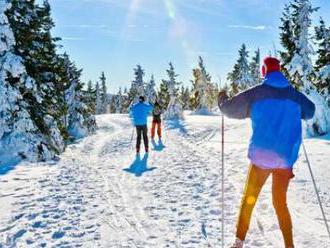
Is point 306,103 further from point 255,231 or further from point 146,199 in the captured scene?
point 146,199

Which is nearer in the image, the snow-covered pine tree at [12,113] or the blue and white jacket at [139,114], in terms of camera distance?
the snow-covered pine tree at [12,113]

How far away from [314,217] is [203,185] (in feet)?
12.0

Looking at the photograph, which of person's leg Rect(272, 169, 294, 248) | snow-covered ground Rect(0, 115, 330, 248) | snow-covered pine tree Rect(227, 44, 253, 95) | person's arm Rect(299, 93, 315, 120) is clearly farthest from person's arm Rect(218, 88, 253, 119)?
snow-covered pine tree Rect(227, 44, 253, 95)

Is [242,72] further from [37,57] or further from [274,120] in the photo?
[274,120]

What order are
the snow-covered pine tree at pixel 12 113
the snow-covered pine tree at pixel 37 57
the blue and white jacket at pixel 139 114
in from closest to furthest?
the snow-covered pine tree at pixel 12 113, the blue and white jacket at pixel 139 114, the snow-covered pine tree at pixel 37 57

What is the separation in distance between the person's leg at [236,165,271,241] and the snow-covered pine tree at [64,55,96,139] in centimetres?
4082

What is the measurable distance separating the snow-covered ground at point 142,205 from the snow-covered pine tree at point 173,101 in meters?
39.2

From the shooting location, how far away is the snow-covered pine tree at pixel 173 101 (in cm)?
5542

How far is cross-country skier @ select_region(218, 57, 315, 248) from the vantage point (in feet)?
17.1

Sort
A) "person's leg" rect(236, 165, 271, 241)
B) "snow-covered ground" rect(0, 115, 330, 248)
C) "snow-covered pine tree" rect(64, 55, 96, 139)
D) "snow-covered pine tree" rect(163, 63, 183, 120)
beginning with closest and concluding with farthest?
1. "person's leg" rect(236, 165, 271, 241)
2. "snow-covered ground" rect(0, 115, 330, 248)
3. "snow-covered pine tree" rect(64, 55, 96, 139)
4. "snow-covered pine tree" rect(163, 63, 183, 120)

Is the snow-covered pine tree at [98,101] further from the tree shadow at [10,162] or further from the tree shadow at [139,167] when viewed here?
the tree shadow at [139,167]

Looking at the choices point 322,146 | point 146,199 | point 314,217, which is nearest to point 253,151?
point 314,217

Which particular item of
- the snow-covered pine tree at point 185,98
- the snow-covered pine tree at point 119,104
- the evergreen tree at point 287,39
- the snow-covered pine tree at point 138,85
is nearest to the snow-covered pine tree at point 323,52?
the evergreen tree at point 287,39

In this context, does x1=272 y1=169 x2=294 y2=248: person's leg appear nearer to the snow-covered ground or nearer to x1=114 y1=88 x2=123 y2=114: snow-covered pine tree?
the snow-covered ground
